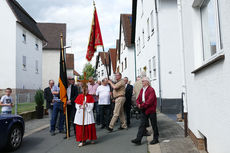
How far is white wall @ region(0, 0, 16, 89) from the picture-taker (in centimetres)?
2136

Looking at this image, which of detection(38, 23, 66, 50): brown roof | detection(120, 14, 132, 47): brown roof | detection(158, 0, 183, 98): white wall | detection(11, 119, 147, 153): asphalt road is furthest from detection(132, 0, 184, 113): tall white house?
detection(38, 23, 66, 50): brown roof

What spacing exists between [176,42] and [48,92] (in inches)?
313

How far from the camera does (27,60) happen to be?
24.9 meters

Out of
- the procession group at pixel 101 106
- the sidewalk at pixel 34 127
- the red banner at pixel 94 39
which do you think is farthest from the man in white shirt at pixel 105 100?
the sidewalk at pixel 34 127

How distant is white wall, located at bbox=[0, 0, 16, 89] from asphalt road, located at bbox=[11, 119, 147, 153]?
15.2m

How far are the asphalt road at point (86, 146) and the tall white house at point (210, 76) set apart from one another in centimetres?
163

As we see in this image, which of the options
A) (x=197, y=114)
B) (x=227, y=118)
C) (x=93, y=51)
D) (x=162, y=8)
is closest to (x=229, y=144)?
(x=227, y=118)

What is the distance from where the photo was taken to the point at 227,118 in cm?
336

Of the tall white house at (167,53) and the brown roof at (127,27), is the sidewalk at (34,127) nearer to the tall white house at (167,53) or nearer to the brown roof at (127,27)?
the tall white house at (167,53)

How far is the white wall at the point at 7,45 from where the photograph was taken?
70.1 ft

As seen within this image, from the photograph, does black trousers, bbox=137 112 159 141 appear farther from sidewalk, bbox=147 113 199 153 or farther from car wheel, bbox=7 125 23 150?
car wheel, bbox=7 125 23 150

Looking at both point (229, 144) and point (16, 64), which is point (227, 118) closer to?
point (229, 144)

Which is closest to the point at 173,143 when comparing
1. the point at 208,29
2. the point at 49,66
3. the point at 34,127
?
the point at 208,29

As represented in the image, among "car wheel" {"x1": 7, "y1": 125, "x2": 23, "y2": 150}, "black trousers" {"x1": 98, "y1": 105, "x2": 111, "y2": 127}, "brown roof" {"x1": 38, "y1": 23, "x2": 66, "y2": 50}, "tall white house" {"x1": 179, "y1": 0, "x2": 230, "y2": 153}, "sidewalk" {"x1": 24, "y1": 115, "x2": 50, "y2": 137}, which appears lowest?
"sidewalk" {"x1": 24, "y1": 115, "x2": 50, "y2": 137}
